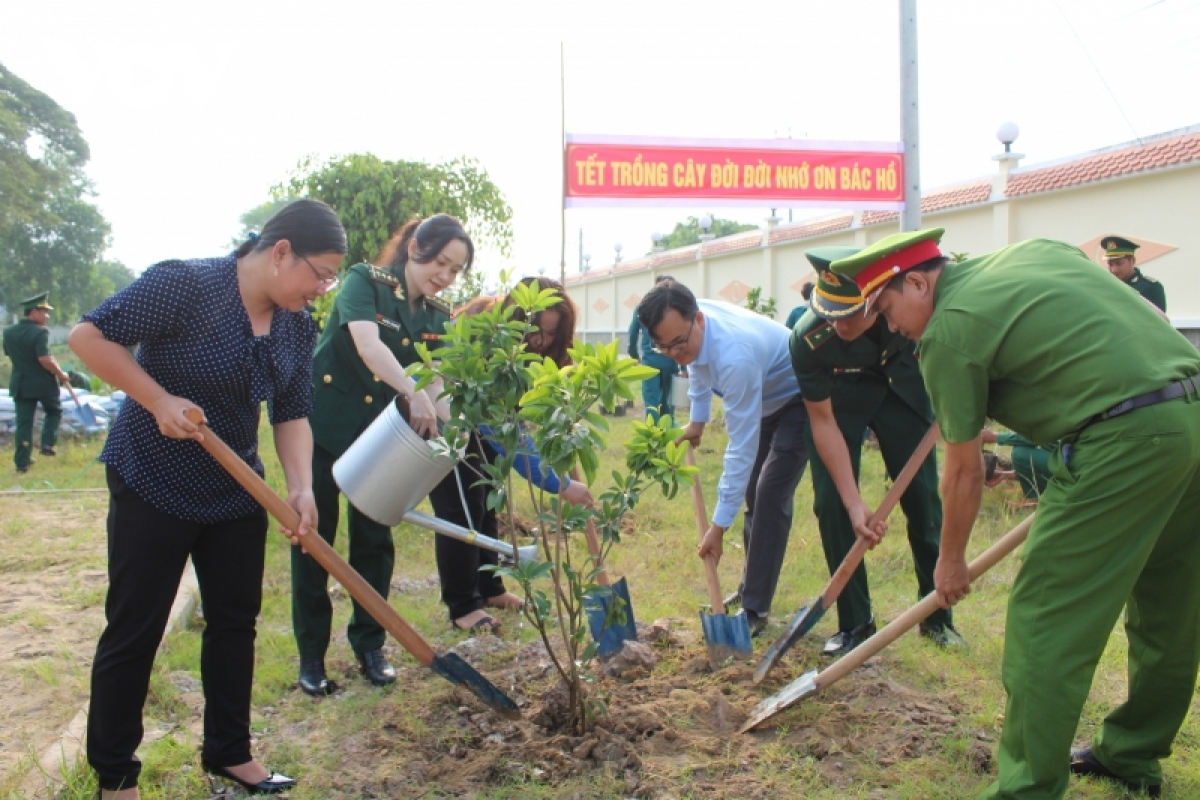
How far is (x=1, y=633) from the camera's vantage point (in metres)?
4.10

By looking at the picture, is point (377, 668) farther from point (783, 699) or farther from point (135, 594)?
point (783, 699)

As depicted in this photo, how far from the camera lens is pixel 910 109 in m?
5.91

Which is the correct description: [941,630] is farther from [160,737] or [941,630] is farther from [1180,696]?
[160,737]

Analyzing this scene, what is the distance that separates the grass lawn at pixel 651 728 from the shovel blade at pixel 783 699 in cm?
6

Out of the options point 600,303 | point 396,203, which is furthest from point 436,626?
point 600,303

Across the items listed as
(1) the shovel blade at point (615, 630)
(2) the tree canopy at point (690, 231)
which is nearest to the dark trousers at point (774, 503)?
(1) the shovel blade at point (615, 630)

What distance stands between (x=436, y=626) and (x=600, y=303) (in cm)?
2230

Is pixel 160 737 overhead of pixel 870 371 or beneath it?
beneath

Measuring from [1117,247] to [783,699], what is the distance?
5.26 metres

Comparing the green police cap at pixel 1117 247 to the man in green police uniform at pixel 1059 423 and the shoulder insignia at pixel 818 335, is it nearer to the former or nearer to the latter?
the shoulder insignia at pixel 818 335

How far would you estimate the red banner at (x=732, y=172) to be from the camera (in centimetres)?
853

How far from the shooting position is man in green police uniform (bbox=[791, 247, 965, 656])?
340cm

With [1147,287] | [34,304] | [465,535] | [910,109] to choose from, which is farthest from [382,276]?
[34,304]

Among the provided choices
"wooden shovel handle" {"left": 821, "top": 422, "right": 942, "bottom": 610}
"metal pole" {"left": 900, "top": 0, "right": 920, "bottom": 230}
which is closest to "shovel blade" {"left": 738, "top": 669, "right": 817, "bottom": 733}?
"wooden shovel handle" {"left": 821, "top": 422, "right": 942, "bottom": 610}
